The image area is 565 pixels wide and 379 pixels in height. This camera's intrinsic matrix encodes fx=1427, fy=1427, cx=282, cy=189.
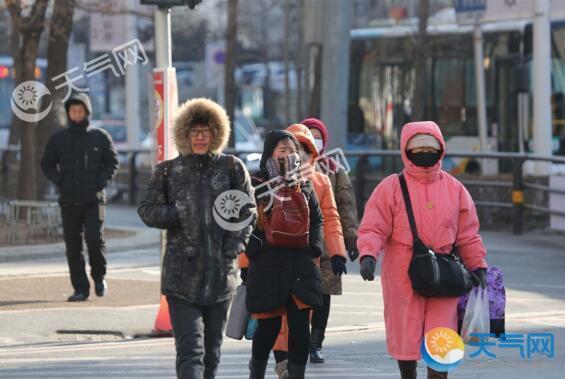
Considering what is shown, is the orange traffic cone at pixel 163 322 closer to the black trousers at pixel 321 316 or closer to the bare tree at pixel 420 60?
the black trousers at pixel 321 316

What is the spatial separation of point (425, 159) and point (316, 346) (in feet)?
8.57

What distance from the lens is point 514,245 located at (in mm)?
18781

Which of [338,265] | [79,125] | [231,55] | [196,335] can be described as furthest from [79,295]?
[231,55]

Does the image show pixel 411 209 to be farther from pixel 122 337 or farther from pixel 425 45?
pixel 425 45

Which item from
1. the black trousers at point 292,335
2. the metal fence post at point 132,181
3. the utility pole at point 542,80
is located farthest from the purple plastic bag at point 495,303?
the metal fence post at point 132,181

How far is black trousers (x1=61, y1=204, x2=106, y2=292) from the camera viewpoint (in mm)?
13109

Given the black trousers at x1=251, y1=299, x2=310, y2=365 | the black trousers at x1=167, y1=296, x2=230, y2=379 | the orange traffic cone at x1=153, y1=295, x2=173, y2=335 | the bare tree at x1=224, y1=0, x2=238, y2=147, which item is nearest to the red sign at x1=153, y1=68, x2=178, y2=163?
the orange traffic cone at x1=153, y1=295, x2=173, y2=335

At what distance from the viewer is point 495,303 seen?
25.9 feet

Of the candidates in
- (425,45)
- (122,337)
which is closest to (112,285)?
(122,337)

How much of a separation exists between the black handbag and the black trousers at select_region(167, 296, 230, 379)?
104 cm

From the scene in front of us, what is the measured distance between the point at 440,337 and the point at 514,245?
11.2m

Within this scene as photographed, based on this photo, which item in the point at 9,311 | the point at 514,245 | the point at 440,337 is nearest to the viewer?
the point at 440,337
